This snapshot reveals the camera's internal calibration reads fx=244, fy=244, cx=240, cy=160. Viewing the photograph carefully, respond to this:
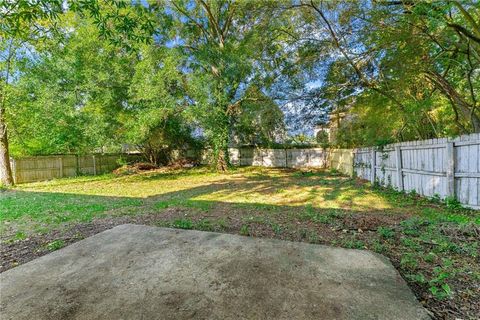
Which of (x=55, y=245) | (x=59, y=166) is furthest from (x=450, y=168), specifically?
(x=59, y=166)

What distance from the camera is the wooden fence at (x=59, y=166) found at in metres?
10.1

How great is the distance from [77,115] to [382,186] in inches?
420

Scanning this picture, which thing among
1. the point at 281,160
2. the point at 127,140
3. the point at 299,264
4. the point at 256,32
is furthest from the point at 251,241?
the point at 281,160

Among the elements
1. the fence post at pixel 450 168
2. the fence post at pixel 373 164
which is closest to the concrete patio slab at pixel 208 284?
the fence post at pixel 450 168

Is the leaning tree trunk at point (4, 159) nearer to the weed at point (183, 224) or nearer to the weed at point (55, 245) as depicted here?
the weed at point (55, 245)

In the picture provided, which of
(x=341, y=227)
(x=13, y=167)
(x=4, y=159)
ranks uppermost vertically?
(x=4, y=159)

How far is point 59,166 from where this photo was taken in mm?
11547

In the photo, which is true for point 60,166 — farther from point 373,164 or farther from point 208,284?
point 373,164

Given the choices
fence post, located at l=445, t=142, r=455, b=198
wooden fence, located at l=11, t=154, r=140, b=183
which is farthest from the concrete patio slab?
wooden fence, located at l=11, t=154, r=140, b=183

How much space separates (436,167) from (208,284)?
5073 mm

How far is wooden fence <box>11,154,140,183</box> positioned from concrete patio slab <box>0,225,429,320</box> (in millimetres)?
10565

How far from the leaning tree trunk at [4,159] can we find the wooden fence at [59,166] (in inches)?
25.6

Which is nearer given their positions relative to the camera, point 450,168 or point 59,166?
point 450,168

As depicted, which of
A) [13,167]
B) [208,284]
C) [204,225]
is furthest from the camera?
[13,167]
